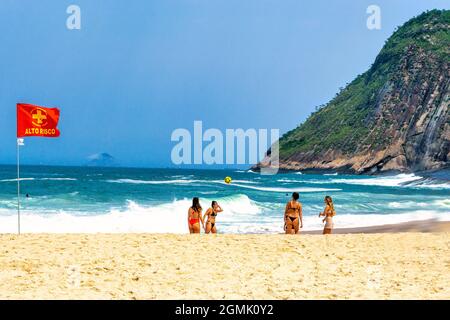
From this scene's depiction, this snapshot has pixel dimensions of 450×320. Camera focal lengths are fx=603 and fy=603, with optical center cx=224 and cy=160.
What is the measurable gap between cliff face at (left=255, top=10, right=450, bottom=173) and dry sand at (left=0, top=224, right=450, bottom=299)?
3261 inches

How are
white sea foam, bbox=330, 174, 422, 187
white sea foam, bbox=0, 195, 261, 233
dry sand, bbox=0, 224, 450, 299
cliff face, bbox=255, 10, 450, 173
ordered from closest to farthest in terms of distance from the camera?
dry sand, bbox=0, 224, 450, 299
white sea foam, bbox=0, 195, 261, 233
white sea foam, bbox=330, 174, 422, 187
cliff face, bbox=255, 10, 450, 173

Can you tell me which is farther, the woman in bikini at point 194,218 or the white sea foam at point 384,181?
the white sea foam at point 384,181

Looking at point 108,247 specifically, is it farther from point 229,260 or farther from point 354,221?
point 354,221

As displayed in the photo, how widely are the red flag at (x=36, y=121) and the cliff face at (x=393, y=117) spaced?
83.8m

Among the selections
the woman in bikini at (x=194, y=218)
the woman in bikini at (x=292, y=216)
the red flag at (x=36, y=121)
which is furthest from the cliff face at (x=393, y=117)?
the red flag at (x=36, y=121)

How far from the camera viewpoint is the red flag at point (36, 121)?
15402mm

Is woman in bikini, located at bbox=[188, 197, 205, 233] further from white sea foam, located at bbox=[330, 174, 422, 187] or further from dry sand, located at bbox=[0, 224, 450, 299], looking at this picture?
white sea foam, located at bbox=[330, 174, 422, 187]

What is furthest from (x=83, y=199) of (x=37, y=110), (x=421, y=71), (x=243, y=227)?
(x=421, y=71)

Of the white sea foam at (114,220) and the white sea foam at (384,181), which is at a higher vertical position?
the white sea foam at (114,220)

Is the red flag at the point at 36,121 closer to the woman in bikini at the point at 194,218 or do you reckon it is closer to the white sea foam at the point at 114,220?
the woman in bikini at the point at 194,218

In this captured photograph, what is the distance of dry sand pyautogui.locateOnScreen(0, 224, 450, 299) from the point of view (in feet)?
31.8

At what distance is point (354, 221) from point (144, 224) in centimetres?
954

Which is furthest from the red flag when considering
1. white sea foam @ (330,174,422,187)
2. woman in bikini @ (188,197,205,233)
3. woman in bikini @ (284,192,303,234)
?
white sea foam @ (330,174,422,187)

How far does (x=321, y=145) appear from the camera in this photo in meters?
127
